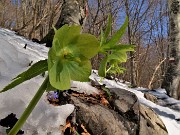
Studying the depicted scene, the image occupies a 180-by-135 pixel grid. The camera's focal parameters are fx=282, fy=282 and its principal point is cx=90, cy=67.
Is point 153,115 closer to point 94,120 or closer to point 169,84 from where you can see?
point 94,120

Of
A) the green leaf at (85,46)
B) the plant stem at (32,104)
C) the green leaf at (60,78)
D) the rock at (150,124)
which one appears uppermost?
the green leaf at (85,46)

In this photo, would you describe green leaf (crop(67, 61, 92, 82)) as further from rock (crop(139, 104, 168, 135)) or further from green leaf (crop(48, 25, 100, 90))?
rock (crop(139, 104, 168, 135))

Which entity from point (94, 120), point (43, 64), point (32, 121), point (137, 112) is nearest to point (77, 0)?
point (137, 112)

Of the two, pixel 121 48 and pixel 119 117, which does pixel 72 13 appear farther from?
pixel 121 48

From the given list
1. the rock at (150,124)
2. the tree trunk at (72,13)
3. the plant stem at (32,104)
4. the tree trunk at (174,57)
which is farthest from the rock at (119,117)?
the tree trunk at (174,57)

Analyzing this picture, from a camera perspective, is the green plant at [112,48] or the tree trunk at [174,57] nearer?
the green plant at [112,48]

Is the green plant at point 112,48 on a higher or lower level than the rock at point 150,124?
higher

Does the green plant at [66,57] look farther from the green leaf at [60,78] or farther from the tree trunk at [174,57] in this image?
the tree trunk at [174,57]
